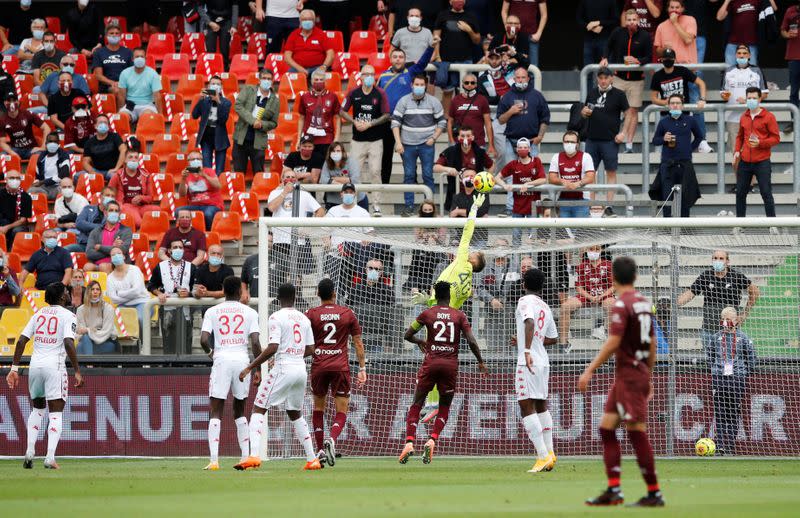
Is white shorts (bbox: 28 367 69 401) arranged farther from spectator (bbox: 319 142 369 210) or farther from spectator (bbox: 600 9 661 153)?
spectator (bbox: 600 9 661 153)

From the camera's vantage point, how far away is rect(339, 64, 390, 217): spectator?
73.6 ft

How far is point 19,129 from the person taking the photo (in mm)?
25641

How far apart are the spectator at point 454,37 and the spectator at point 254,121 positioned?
309 cm

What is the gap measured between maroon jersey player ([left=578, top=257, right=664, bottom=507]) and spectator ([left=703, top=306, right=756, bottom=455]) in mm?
7272

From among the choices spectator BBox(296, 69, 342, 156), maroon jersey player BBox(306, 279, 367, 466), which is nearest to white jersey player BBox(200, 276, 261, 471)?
maroon jersey player BBox(306, 279, 367, 466)

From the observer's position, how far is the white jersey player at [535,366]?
14.4m

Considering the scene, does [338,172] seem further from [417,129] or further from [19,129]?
[19,129]

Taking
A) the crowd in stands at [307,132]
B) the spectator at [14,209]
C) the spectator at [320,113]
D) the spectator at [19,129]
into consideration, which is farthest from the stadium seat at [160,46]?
the spectator at [320,113]

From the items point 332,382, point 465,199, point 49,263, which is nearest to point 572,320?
point 465,199

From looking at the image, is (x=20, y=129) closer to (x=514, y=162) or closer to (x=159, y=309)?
(x=159, y=309)

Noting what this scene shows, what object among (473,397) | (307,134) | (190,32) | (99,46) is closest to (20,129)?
(99,46)

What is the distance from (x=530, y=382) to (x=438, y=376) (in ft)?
3.78

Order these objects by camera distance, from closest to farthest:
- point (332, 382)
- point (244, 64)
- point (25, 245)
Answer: point (332, 382) → point (25, 245) → point (244, 64)

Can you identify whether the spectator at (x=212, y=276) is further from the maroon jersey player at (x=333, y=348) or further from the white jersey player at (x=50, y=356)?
the maroon jersey player at (x=333, y=348)
